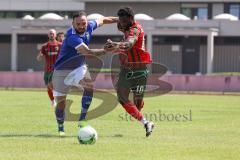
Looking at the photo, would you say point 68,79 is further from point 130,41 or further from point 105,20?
point 130,41

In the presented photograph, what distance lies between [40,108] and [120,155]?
42.6 ft

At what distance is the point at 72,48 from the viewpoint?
14422 millimetres

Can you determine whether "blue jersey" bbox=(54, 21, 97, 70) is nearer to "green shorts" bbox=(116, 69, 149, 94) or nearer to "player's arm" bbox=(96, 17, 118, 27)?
"player's arm" bbox=(96, 17, 118, 27)

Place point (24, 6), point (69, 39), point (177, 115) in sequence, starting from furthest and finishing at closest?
point (24, 6) → point (177, 115) → point (69, 39)

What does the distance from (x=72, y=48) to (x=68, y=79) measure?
84 centimetres

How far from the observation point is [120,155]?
439 inches

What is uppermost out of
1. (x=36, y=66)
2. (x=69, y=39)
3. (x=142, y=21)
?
(x=69, y=39)

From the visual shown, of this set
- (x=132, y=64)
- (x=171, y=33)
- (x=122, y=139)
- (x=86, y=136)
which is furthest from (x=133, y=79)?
(x=171, y=33)

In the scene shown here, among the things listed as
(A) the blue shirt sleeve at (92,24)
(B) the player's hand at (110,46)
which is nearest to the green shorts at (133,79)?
(A) the blue shirt sleeve at (92,24)

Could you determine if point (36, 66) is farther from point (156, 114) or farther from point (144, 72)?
point (144, 72)

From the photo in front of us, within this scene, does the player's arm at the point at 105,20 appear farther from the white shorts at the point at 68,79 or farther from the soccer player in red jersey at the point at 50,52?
the soccer player in red jersey at the point at 50,52

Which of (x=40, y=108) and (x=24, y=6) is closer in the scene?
(x=40, y=108)

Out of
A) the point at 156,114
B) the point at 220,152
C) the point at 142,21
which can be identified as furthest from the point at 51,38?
the point at 142,21

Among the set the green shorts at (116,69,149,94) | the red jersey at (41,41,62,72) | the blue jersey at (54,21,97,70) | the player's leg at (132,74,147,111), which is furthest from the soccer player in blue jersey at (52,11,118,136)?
the red jersey at (41,41,62,72)
